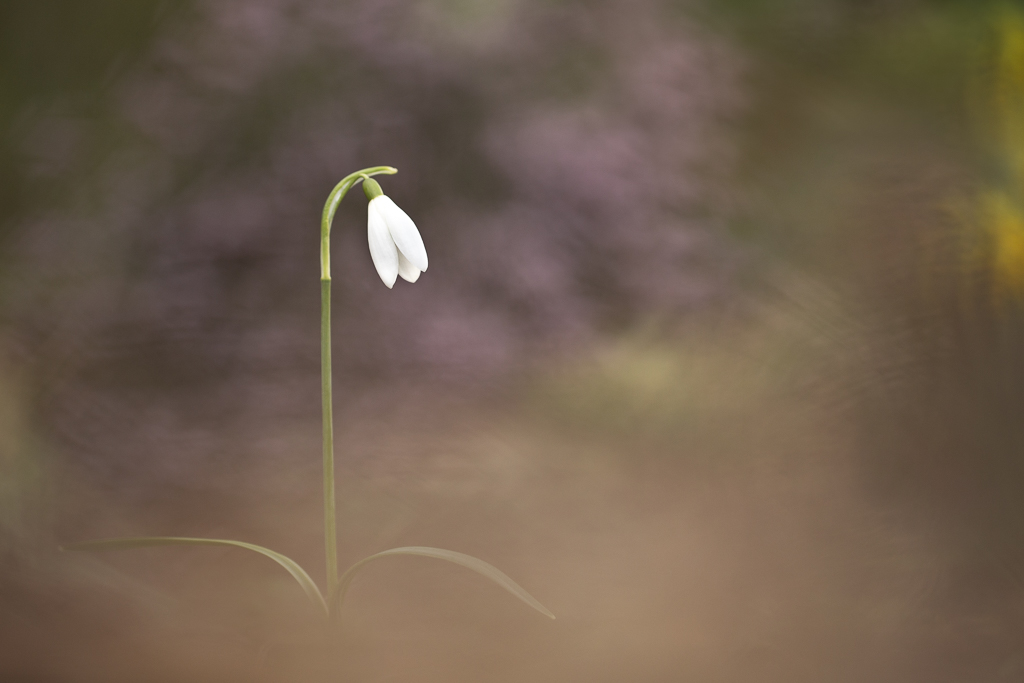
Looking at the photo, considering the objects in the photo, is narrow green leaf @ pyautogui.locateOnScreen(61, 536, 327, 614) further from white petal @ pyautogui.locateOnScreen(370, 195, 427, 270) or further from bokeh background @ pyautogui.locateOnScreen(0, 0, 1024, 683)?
white petal @ pyautogui.locateOnScreen(370, 195, 427, 270)

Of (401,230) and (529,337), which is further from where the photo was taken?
(529,337)

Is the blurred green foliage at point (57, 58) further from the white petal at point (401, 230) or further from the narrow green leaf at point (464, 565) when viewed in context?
the narrow green leaf at point (464, 565)

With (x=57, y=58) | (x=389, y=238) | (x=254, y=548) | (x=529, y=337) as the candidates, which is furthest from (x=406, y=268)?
(x=57, y=58)

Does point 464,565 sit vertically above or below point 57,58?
below

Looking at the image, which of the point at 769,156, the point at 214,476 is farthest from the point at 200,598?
the point at 769,156

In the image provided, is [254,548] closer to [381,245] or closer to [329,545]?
[329,545]

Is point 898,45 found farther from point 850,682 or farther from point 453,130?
point 850,682
